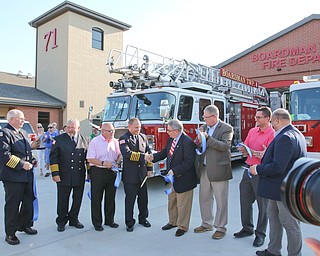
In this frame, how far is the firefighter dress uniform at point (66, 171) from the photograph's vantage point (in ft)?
14.5

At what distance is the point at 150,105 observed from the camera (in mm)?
7086

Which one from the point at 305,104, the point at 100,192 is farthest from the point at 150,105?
the point at 305,104

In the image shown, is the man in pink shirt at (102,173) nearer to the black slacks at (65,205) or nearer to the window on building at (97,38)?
the black slacks at (65,205)

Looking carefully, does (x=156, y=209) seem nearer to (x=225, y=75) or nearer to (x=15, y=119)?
(x=15, y=119)

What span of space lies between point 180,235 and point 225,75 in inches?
245

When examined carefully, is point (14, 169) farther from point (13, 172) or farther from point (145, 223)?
point (145, 223)

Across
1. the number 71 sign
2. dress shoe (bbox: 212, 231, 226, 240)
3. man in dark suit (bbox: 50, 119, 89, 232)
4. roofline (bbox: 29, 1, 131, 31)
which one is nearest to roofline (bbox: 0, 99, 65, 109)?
the number 71 sign

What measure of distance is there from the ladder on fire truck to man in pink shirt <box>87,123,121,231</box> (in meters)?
3.45

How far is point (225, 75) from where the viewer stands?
9.30 metres

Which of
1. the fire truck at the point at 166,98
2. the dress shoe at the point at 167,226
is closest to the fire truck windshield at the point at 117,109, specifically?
the fire truck at the point at 166,98

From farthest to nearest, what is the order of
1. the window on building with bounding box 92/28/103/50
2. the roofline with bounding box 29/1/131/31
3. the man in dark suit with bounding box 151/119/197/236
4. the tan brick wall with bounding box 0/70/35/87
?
1. the tan brick wall with bounding box 0/70/35/87
2. the window on building with bounding box 92/28/103/50
3. the roofline with bounding box 29/1/131/31
4. the man in dark suit with bounding box 151/119/197/236

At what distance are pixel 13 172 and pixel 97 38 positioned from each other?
18071 millimetres

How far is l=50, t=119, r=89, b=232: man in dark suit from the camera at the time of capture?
4418 millimetres

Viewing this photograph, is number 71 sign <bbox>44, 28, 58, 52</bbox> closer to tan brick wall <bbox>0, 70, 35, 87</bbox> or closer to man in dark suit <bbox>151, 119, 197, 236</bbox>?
tan brick wall <bbox>0, 70, 35, 87</bbox>
